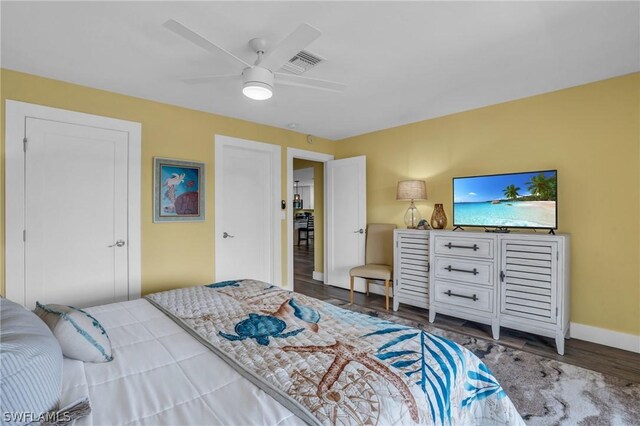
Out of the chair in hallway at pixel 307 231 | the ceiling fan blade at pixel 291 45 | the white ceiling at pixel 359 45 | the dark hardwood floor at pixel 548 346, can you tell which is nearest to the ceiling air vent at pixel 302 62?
the white ceiling at pixel 359 45

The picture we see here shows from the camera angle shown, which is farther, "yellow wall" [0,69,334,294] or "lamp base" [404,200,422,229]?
"lamp base" [404,200,422,229]

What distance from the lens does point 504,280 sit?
9.73ft

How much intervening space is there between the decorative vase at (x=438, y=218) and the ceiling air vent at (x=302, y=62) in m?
2.27

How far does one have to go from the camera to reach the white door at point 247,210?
150 inches

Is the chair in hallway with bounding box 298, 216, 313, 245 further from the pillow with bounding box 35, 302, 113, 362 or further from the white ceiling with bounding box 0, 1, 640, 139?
the pillow with bounding box 35, 302, 113, 362

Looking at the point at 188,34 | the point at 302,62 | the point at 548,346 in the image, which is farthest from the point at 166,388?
the point at 548,346

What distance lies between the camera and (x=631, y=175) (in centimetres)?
270

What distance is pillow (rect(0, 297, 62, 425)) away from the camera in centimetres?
84

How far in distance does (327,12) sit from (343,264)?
141 inches

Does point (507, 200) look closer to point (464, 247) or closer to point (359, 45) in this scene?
point (464, 247)

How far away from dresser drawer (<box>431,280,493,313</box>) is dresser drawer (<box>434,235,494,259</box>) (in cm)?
33

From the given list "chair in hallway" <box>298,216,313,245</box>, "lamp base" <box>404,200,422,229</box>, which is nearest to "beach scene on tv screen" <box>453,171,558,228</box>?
"lamp base" <box>404,200,422,229</box>

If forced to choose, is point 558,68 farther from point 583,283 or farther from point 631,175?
point 583,283

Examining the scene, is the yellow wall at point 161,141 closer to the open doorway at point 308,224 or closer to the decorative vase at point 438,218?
the open doorway at point 308,224
